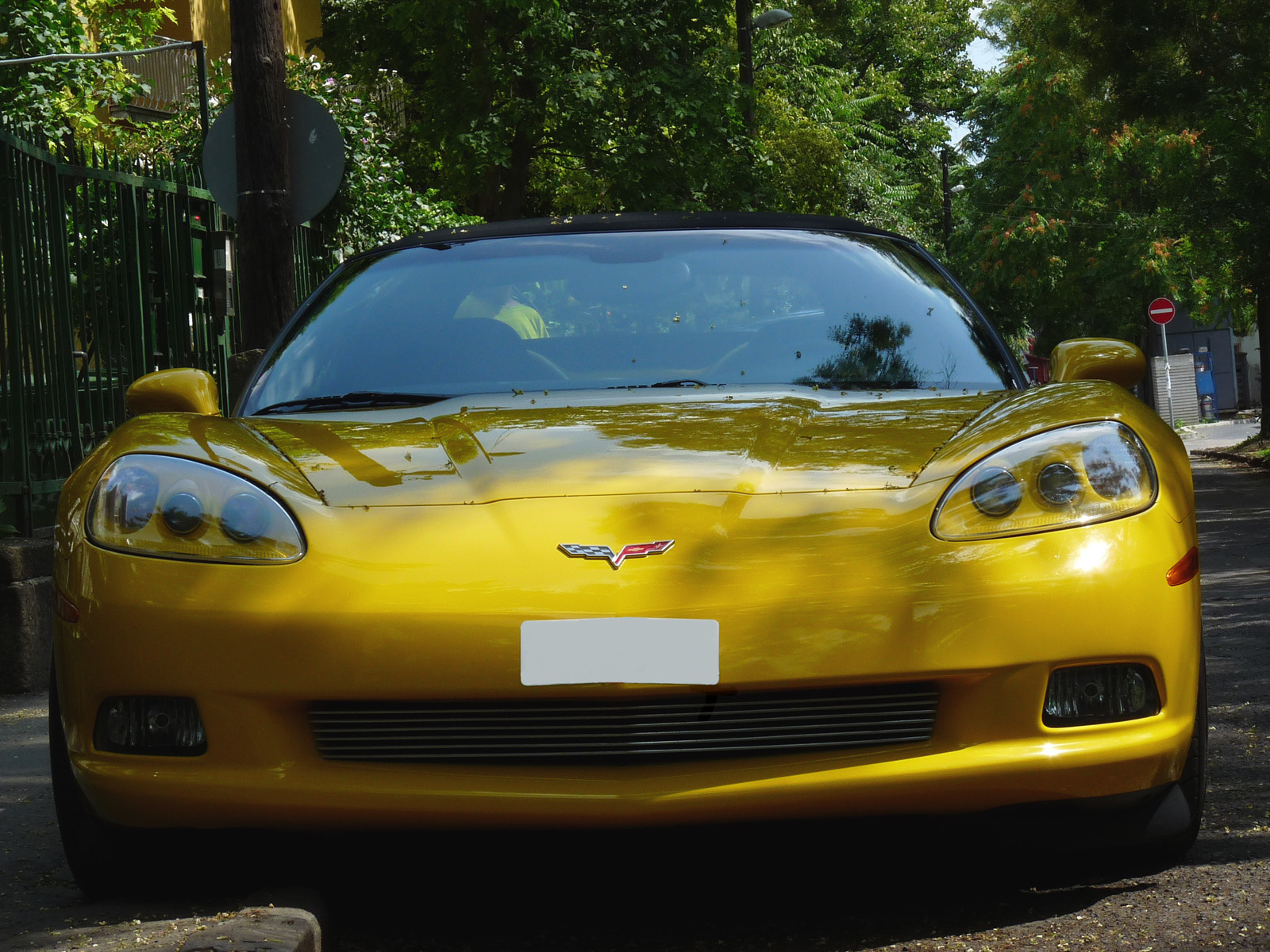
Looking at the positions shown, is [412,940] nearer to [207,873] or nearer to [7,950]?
[207,873]

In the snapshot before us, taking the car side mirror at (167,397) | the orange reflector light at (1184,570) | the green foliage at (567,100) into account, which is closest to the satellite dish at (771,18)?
the green foliage at (567,100)

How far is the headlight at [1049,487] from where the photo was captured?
9.00 feet

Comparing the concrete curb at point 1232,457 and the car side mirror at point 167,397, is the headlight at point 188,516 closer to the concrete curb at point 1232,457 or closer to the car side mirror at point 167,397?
the car side mirror at point 167,397

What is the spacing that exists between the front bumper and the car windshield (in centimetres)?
88

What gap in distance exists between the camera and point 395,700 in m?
2.61

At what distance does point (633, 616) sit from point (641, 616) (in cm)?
1

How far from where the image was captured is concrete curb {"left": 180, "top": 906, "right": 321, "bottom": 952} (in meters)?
2.44

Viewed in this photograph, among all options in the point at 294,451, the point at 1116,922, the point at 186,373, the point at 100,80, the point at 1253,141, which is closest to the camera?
the point at 1116,922

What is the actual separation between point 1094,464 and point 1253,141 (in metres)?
14.6

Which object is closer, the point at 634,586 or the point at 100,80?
the point at 634,586

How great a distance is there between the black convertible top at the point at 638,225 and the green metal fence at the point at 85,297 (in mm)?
2918

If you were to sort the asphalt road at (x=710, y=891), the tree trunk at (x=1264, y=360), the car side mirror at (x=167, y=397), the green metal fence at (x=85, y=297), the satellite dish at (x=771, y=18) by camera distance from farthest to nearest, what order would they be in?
1. the satellite dish at (x=771, y=18)
2. the tree trunk at (x=1264, y=360)
3. the green metal fence at (x=85, y=297)
4. the car side mirror at (x=167, y=397)
5. the asphalt road at (x=710, y=891)

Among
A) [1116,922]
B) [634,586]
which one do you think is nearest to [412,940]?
[634,586]

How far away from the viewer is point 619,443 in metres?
2.99
